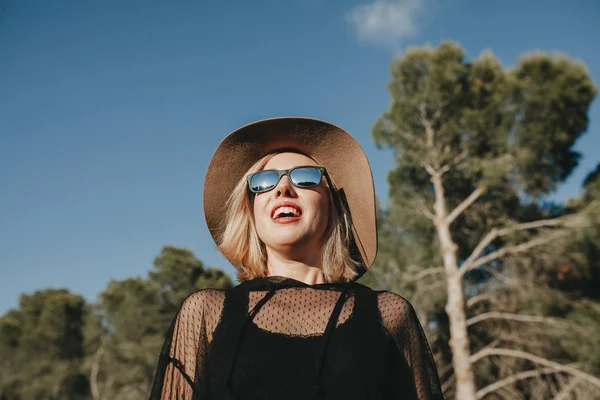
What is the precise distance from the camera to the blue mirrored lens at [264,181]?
163 cm

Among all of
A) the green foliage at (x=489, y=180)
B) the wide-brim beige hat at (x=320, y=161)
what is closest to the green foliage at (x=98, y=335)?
the green foliage at (x=489, y=180)

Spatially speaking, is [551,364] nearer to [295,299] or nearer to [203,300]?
[295,299]

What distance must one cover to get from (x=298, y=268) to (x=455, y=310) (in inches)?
374

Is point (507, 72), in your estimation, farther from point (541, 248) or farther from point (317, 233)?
point (317, 233)

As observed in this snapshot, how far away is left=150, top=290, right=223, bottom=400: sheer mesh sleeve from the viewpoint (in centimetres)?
132

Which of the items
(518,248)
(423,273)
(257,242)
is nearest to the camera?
(257,242)

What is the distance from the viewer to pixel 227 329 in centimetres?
136

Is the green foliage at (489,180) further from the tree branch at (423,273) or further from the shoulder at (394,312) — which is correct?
the shoulder at (394,312)

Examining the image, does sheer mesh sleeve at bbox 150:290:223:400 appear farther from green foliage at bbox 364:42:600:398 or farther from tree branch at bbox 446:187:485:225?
tree branch at bbox 446:187:485:225

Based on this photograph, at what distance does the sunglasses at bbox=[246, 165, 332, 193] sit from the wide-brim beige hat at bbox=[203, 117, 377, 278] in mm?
203

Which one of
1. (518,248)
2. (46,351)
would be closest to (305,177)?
(518,248)

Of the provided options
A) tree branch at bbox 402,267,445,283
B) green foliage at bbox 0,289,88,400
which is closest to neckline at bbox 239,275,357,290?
tree branch at bbox 402,267,445,283

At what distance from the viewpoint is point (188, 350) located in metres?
1.36

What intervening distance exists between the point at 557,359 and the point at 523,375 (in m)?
1.32
